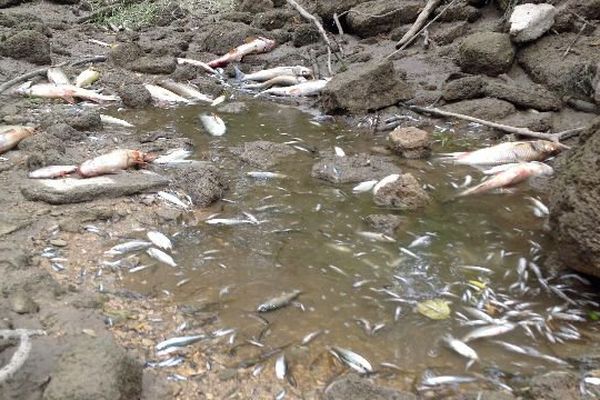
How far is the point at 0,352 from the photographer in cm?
352

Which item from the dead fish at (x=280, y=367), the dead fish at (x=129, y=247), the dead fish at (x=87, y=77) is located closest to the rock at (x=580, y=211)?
the dead fish at (x=280, y=367)

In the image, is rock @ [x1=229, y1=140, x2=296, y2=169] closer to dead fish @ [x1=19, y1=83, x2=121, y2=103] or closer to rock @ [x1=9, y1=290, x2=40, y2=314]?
dead fish @ [x1=19, y1=83, x2=121, y2=103]

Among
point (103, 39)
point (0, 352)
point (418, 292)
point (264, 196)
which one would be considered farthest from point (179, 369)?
point (103, 39)

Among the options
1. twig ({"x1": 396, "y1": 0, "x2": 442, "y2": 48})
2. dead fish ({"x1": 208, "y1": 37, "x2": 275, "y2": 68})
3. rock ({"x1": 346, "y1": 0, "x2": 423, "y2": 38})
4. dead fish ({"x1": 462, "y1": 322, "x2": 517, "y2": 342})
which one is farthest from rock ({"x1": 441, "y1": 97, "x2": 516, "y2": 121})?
dead fish ({"x1": 208, "y1": 37, "x2": 275, "y2": 68})

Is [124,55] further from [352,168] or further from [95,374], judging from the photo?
[95,374]

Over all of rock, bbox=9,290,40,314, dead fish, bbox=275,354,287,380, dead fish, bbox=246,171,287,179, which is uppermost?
rock, bbox=9,290,40,314

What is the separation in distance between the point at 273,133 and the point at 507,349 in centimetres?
501

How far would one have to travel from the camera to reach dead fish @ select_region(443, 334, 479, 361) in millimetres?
3887

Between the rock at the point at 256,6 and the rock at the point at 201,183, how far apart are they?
8798 millimetres

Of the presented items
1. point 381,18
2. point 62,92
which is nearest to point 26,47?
point 62,92

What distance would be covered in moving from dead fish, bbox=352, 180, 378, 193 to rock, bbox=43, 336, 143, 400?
3.51 meters

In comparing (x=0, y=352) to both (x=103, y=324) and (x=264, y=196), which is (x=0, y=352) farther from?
(x=264, y=196)

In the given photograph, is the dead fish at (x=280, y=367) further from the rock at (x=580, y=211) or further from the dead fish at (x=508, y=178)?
the dead fish at (x=508, y=178)

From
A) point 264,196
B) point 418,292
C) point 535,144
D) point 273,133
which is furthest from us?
point 273,133
